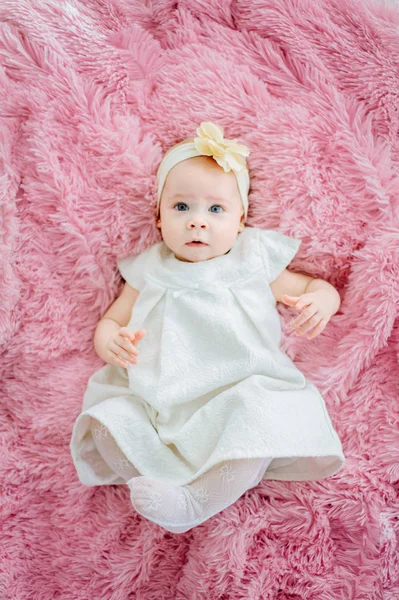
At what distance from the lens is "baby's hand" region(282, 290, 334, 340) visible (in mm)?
1489

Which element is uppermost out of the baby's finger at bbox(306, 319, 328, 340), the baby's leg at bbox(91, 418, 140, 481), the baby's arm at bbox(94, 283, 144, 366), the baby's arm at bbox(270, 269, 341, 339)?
the baby's arm at bbox(270, 269, 341, 339)

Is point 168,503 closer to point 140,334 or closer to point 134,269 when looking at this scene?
point 140,334

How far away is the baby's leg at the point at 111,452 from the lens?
4.81ft

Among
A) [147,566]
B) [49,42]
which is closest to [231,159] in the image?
[49,42]

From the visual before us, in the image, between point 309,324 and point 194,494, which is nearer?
point 194,494

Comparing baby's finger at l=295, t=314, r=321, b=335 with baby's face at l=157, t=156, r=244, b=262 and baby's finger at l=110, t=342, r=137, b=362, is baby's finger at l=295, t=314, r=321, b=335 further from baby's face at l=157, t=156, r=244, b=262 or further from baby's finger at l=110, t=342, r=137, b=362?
baby's finger at l=110, t=342, r=137, b=362

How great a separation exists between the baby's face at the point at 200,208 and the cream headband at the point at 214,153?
2cm

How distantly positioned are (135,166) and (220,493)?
81 cm

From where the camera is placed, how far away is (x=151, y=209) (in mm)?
1650

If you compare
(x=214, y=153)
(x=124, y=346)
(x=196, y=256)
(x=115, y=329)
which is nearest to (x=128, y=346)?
(x=124, y=346)

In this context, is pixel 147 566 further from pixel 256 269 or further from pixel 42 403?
pixel 256 269

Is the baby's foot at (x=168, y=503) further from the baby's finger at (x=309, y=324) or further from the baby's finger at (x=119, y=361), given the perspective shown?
the baby's finger at (x=309, y=324)

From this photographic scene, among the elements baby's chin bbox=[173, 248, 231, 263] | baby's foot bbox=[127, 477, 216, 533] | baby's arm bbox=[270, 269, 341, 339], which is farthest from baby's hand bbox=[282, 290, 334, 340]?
baby's foot bbox=[127, 477, 216, 533]

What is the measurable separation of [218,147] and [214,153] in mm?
17
